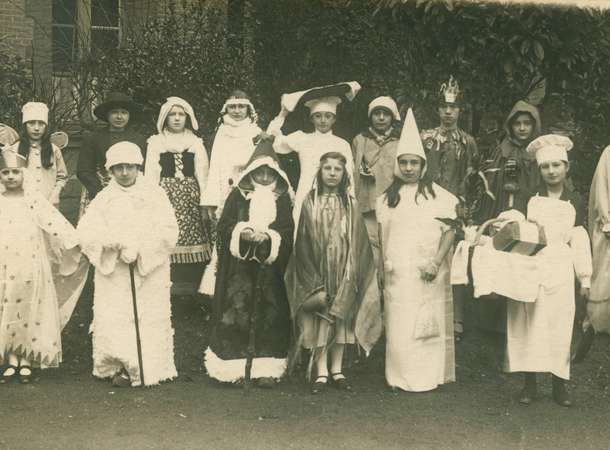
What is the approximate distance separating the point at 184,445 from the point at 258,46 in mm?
4939

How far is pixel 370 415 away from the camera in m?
6.11

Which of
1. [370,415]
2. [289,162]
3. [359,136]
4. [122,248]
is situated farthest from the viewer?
[289,162]

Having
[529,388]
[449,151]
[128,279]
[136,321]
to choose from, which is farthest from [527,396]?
[128,279]

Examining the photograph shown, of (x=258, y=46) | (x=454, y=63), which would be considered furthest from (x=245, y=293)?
(x=258, y=46)

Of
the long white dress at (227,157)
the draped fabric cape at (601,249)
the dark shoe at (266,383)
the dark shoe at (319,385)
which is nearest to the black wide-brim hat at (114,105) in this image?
the long white dress at (227,157)

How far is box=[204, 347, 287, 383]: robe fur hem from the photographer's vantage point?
6.66 meters

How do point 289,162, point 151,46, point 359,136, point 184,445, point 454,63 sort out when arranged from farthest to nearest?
point 151,46 → point 289,162 → point 359,136 → point 454,63 → point 184,445

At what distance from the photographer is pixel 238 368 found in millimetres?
6672

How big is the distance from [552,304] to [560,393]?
645mm

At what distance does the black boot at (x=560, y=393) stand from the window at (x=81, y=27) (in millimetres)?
6653

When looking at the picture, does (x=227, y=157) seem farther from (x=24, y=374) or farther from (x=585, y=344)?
(x=585, y=344)

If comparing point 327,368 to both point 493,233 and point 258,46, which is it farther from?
point 258,46

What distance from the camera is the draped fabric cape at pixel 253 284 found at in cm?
666

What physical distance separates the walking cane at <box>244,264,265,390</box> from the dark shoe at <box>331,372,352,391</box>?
61 cm
